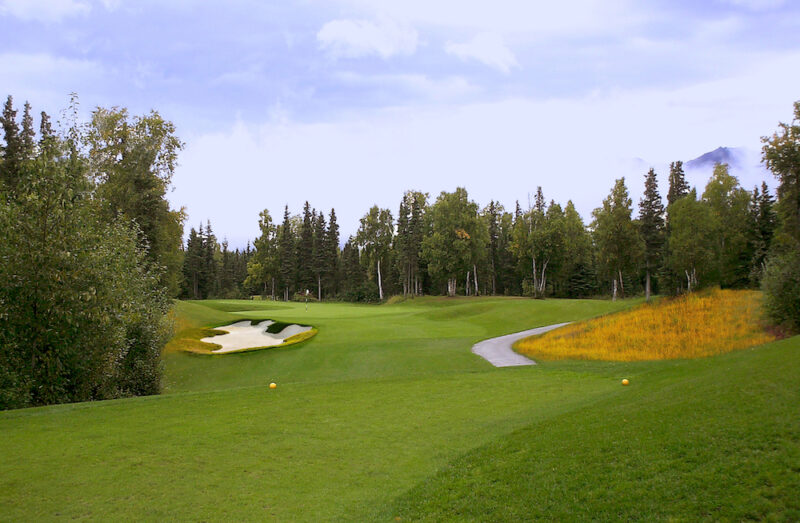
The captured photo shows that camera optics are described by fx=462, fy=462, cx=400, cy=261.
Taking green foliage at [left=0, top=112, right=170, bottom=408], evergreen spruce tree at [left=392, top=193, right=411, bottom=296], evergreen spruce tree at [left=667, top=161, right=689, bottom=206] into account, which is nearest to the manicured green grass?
green foliage at [left=0, top=112, right=170, bottom=408]

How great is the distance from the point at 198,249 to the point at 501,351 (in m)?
70.3

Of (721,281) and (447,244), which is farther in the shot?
(447,244)

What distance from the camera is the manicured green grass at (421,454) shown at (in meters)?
4.96

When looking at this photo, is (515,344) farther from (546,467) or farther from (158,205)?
(158,205)

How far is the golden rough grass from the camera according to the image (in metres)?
19.5

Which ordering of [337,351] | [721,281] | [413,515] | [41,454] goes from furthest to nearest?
[721,281] < [337,351] < [41,454] < [413,515]

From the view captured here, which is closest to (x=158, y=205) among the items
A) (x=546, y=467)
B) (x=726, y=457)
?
(x=546, y=467)

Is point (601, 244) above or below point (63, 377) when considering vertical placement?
above

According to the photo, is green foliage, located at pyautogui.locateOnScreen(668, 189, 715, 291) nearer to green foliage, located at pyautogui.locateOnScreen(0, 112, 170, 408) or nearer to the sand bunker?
the sand bunker

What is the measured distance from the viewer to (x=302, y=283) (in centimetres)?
7975

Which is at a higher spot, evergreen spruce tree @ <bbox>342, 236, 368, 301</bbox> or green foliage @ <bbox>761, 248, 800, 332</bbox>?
evergreen spruce tree @ <bbox>342, 236, 368, 301</bbox>

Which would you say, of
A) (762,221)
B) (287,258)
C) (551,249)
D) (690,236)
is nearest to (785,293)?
(690,236)

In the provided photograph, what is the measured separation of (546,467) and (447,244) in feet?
176

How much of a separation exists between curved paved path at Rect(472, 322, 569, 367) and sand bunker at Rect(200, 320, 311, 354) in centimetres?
1116
